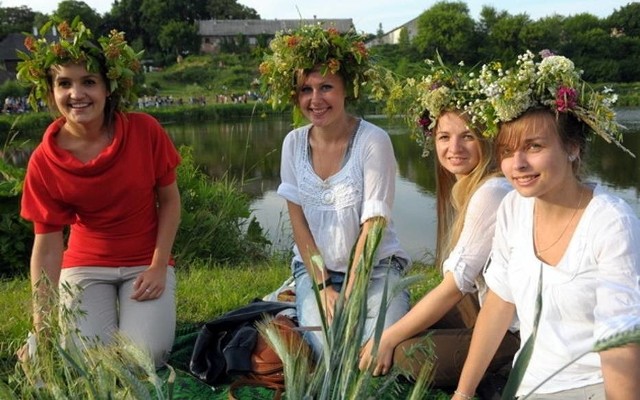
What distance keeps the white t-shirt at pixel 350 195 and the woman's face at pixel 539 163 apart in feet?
3.98

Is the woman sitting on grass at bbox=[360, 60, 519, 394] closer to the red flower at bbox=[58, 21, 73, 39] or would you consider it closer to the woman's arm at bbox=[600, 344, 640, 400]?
the woman's arm at bbox=[600, 344, 640, 400]

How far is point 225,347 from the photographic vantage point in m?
3.26

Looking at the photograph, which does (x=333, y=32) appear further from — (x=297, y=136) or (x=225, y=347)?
(x=225, y=347)

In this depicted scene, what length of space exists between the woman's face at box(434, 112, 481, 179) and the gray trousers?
1.64 m

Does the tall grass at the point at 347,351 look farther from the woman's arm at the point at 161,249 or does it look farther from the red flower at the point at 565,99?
the woman's arm at the point at 161,249

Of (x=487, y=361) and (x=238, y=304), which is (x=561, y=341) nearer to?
(x=487, y=361)

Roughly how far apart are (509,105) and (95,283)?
2311mm

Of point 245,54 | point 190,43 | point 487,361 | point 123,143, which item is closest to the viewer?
point 487,361

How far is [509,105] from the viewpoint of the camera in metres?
2.27

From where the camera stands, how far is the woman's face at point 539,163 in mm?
2156

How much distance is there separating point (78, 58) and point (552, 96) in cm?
226

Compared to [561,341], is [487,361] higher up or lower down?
lower down

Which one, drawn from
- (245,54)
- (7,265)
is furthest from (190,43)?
(7,265)

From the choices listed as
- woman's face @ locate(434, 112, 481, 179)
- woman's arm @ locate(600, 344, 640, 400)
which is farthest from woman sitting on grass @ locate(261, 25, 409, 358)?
woman's arm @ locate(600, 344, 640, 400)
